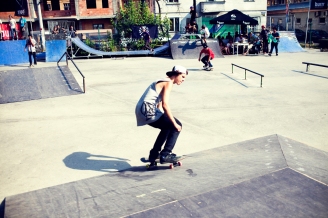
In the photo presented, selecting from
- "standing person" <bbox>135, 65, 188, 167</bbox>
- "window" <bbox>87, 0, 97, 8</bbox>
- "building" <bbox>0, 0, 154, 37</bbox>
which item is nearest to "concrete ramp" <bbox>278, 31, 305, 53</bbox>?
"standing person" <bbox>135, 65, 188, 167</bbox>

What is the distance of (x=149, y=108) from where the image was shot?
13.6 feet

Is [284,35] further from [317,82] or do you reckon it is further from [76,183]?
[76,183]

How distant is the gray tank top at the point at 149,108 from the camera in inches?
164

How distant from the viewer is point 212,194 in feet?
11.3

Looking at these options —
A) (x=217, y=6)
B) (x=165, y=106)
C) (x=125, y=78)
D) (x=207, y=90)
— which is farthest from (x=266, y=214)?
(x=217, y=6)

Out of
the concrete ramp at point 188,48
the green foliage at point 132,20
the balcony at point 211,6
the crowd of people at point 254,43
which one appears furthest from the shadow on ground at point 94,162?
the balcony at point 211,6

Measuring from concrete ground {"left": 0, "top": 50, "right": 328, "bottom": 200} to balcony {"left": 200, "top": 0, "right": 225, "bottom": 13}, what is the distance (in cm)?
2473

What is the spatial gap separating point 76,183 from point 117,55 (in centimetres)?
1808

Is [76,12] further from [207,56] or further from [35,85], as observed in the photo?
[35,85]

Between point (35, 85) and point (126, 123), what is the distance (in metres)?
5.65

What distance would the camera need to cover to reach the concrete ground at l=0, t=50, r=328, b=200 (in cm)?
526

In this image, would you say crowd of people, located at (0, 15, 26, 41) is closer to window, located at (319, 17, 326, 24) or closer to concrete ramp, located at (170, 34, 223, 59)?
concrete ramp, located at (170, 34, 223, 59)

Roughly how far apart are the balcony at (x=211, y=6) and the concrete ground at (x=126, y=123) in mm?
24735

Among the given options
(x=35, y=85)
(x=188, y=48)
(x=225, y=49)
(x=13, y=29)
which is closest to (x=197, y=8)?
(x=225, y=49)
